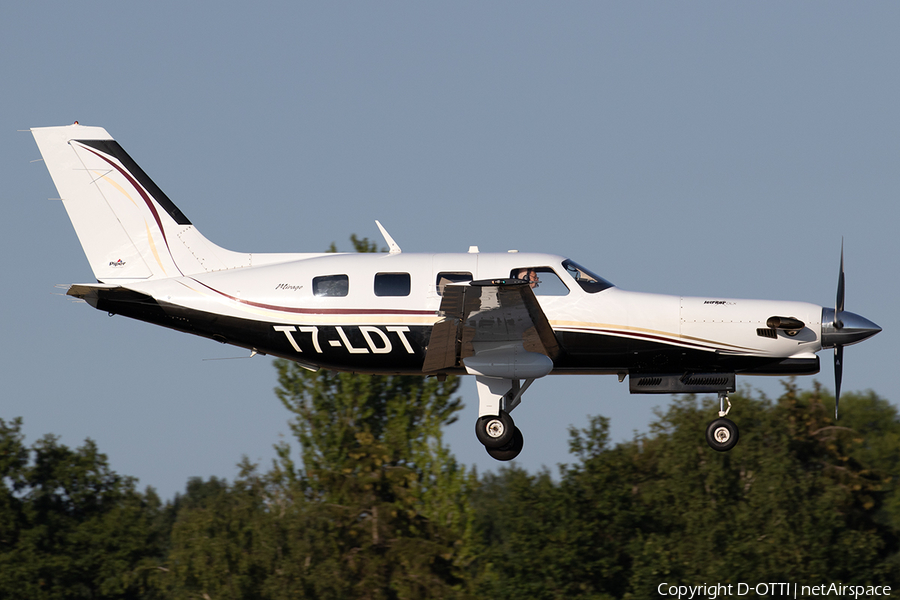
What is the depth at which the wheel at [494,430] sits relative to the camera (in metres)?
15.7

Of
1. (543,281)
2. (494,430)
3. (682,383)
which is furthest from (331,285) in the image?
(682,383)

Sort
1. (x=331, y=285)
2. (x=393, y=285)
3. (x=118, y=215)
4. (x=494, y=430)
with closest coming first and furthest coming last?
(x=393, y=285), (x=331, y=285), (x=494, y=430), (x=118, y=215)

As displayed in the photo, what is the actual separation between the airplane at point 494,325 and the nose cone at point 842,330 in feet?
0.05

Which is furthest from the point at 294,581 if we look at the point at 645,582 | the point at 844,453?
the point at 844,453

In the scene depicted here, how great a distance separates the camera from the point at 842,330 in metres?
15.2

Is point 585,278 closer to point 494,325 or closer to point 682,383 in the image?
point 494,325

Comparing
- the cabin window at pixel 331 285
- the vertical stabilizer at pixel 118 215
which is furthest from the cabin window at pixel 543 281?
the vertical stabilizer at pixel 118 215

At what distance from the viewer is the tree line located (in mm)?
33719

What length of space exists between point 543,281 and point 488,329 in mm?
1042

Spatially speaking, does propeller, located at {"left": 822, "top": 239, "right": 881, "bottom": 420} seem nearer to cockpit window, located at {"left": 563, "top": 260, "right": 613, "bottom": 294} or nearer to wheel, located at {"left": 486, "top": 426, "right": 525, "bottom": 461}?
cockpit window, located at {"left": 563, "top": 260, "right": 613, "bottom": 294}

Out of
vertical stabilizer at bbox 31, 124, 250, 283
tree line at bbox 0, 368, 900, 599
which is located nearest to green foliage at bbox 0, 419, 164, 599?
tree line at bbox 0, 368, 900, 599

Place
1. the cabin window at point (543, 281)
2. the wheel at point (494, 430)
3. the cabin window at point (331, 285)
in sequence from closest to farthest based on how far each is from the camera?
1. the cabin window at point (543, 281)
2. the cabin window at point (331, 285)
3. the wheel at point (494, 430)

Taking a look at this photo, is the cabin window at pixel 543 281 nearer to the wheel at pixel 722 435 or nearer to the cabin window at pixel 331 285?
the cabin window at pixel 331 285

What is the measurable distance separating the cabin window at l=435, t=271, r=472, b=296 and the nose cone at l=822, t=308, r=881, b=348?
5.10 metres
